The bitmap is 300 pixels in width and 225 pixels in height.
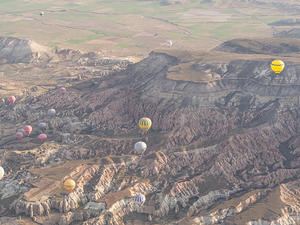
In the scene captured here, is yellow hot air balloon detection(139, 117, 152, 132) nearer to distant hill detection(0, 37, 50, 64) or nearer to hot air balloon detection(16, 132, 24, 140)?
hot air balloon detection(16, 132, 24, 140)

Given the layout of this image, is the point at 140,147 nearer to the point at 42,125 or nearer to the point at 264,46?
the point at 42,125

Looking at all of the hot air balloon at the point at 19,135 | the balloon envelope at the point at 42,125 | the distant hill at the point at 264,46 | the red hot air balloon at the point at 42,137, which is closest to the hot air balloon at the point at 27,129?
the hot air balloon at the point at 19,135

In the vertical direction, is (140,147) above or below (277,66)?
below

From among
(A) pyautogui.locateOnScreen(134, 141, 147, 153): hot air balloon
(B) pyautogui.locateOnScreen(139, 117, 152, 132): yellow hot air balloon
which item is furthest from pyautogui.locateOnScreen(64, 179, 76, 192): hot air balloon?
(B) pyautogui.locateOnScreen(139, 117, 152, 132): yellow hot air balloon

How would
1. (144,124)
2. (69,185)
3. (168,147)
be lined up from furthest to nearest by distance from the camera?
(144,124) < (168,147) < (69,185)

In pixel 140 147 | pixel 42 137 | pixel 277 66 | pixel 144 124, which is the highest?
pixel 277 66

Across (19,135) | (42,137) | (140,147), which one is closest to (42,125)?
(19,135)

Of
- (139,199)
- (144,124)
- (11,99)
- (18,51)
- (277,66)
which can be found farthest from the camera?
(18,51)
